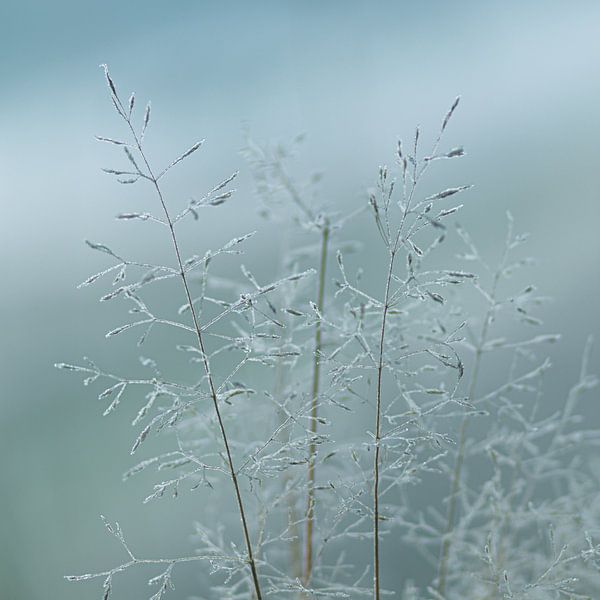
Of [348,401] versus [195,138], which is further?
[195,138]

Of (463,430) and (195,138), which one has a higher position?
(195,138)

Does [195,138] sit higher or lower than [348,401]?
higher

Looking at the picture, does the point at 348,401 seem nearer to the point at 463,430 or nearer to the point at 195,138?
the point at 463,430

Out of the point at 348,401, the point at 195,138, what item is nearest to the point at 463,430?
the point at 348,401

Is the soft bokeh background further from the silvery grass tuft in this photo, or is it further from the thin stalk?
the thin stalk

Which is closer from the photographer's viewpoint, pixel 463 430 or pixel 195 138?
pixel 463 430
